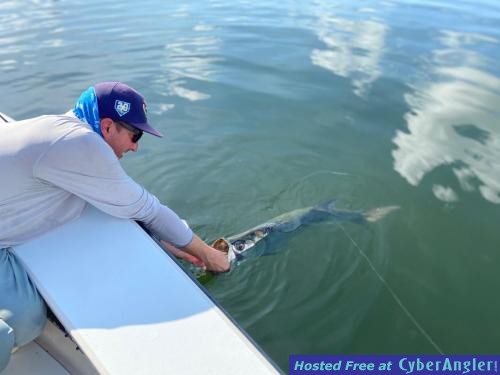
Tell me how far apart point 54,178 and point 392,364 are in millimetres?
2930

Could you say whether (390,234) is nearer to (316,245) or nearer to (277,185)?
(316,245)

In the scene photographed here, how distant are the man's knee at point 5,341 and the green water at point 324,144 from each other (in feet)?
5.93

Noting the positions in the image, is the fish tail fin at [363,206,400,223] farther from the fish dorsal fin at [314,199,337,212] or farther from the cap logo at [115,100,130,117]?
the cap logo at [115,100,130,117]

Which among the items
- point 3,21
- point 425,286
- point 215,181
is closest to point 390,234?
point 425,286

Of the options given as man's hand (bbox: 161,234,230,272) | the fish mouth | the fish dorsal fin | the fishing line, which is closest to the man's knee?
man's hand (bbox: 161,234,230,272)

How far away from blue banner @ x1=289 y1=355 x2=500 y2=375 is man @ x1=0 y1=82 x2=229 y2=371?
63.6 inches

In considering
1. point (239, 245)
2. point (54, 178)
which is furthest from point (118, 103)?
point (239, 245)

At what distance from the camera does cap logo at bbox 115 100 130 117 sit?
9.31 ft

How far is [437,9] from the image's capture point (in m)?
12.9

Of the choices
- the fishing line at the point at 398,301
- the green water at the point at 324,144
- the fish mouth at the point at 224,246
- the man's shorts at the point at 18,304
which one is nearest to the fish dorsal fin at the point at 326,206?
the green water at the point at 324,144

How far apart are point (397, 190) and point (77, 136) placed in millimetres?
4162

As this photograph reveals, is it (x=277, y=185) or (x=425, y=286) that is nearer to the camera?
(x=425, y=286)

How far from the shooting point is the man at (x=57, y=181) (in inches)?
98.0

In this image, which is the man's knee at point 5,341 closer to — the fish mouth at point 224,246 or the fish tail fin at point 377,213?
the fish mouth at point 224,246
